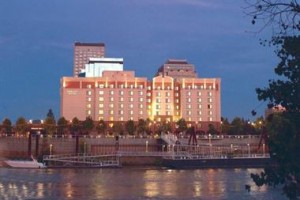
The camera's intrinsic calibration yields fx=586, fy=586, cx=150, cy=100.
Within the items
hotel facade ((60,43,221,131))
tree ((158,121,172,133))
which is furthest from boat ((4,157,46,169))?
hotel facade ((60,43,221,131))

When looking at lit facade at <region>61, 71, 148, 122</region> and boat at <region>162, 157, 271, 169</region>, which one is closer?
boat at <region>162, 157, 271, 169</region>

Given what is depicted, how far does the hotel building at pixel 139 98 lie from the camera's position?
127938 millimetres

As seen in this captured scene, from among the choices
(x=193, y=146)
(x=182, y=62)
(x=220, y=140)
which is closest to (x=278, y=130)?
(x=193, y=146)

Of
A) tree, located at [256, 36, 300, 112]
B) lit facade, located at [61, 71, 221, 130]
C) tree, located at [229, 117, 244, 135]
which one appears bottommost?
tree, located at [256, 36, 300, 112]

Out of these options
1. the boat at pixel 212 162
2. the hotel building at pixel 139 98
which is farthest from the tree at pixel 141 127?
the boat at pixel 212 162

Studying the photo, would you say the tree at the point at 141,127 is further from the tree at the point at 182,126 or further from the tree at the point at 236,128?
the tree at the point at 236,128

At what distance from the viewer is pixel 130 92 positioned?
12925 centimetres

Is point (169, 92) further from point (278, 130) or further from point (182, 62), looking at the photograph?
point (278, 130)

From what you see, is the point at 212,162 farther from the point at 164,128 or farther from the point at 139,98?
the point at 139,98

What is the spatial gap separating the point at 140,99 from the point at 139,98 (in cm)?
34

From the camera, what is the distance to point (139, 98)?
13012 centimetres

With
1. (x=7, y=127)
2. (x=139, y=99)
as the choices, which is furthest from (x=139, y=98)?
(x=7, y=127)

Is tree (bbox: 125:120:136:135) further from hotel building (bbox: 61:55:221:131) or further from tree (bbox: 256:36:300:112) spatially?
tree (bbox: 256:36:300:112)

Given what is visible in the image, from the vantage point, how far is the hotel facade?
127938 mm
